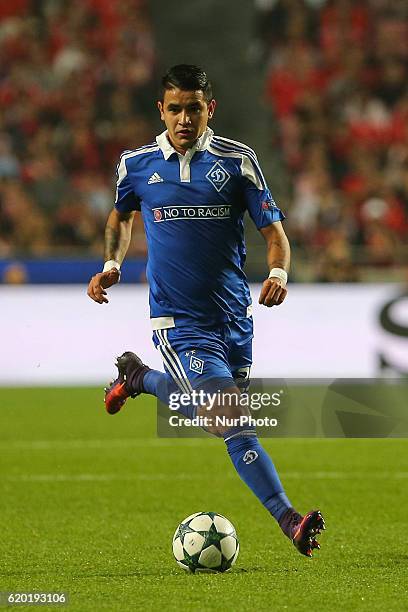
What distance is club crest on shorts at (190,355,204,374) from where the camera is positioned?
214 inches

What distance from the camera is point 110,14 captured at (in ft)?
58.2

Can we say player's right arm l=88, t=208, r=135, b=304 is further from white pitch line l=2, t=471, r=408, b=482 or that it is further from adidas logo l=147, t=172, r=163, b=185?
white pitch line l=2, t=471, r=408, b=482

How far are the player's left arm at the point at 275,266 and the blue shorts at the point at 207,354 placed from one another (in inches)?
14.9

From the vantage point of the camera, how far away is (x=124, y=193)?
5.78 metres

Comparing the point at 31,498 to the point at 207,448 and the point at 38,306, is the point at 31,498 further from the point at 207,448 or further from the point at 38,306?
the point at 38,306

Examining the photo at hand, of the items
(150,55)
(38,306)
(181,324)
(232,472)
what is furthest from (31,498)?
(150,55)

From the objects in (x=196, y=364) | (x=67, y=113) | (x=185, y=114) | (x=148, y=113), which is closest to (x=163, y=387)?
(x=196, y=364)

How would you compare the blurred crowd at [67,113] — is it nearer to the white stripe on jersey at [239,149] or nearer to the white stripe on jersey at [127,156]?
the white stripe on jersey at [127,156]

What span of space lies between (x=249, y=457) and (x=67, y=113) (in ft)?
38.9

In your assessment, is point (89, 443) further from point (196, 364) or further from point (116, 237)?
point (196, 364)

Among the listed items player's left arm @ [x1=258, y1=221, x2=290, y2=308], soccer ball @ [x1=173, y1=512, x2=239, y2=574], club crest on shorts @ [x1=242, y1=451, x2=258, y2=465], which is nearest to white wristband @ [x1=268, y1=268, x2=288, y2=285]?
player's left arm @ [x1=258, y1=221, x2=290, y2=308]

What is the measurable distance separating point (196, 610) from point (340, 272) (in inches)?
312

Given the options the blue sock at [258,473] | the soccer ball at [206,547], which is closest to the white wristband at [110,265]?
the blue sock at [258,473]

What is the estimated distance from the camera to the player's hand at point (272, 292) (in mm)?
5141
